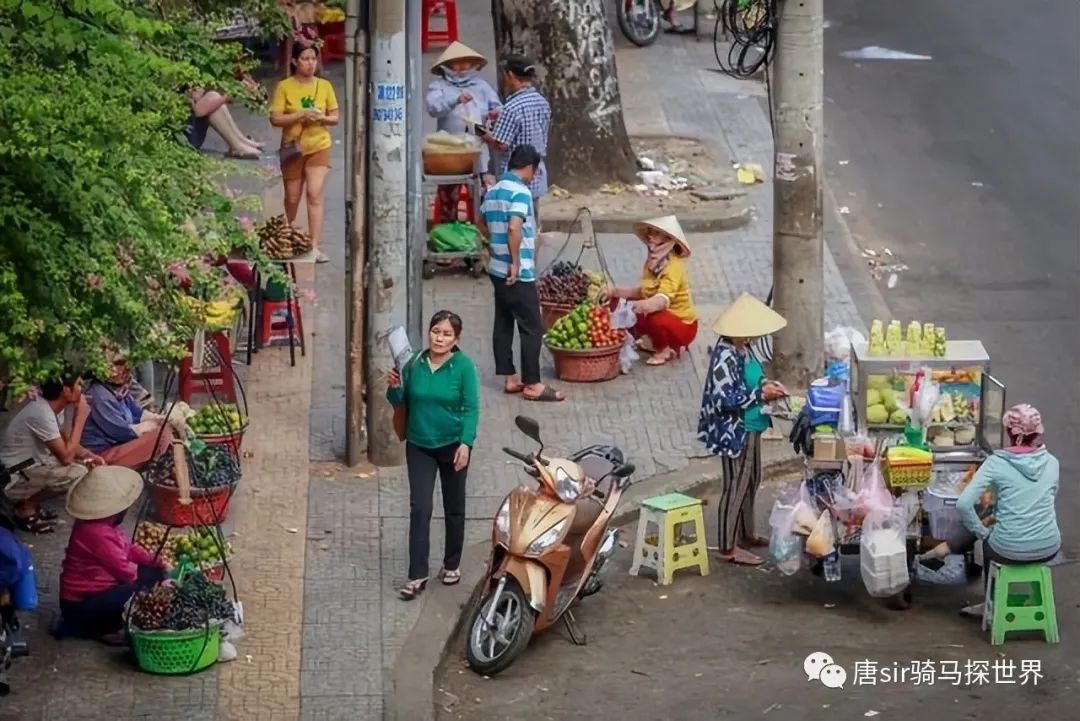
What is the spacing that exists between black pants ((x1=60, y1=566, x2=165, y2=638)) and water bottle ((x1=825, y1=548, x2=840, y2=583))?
135 inches

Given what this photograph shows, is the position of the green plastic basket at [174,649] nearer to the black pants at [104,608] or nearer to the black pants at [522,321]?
the black pants at [104,608]

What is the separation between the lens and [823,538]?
423 inches

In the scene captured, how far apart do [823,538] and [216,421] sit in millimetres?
3794

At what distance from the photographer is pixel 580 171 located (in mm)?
18875

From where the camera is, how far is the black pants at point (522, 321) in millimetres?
13734

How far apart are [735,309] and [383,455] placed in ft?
8.57

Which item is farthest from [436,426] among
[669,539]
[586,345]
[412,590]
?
[586,345]

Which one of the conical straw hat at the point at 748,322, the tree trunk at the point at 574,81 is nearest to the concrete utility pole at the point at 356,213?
the conical straw hat at the point at 748,322

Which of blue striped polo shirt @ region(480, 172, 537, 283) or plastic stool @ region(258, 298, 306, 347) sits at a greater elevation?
blue striped polo shirt @ region(480, 172, 537, 283)

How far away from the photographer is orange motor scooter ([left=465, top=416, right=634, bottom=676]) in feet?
33.0

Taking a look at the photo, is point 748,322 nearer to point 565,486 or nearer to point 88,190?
point 565,486

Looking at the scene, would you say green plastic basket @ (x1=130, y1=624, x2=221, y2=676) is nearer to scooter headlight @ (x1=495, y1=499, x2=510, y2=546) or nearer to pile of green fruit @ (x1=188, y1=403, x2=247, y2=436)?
scooter headlight @ (x1=495, y1=499, x2=510, y2=546)

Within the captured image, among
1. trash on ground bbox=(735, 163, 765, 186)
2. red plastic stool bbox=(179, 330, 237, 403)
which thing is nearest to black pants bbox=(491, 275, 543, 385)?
red plastic stool bbox=(179, 330, 237, 403)

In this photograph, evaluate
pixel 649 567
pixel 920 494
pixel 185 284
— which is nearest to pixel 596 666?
pixel 649 567
